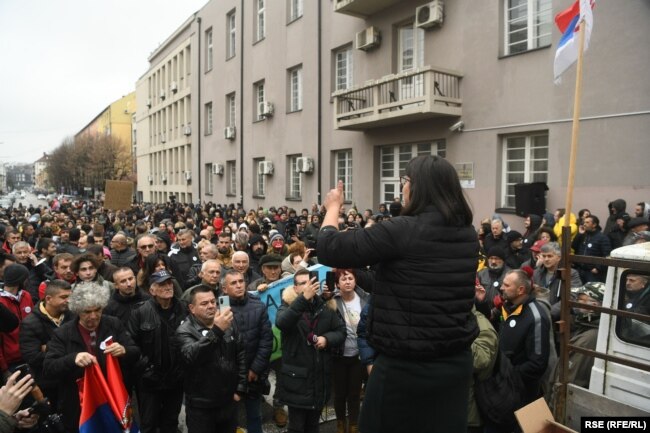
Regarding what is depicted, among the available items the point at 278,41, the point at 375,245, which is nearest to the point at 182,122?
the point at 278,41

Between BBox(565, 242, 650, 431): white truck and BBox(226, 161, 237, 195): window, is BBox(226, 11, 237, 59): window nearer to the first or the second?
BBox(226, 161, 237, 195): window

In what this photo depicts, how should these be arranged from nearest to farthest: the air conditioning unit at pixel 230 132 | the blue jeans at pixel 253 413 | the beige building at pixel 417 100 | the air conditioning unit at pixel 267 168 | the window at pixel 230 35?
1. the blue jeans at pixel 253 413
2. the beige building at pixel 417 100
3. the air conditioning unit at pixel 267 168
4. the air conditioning unit at pixel 230 132
5. the window at pixel 230 35

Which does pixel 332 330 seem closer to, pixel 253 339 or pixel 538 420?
pixel 253 339

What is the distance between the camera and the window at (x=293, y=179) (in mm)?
21391

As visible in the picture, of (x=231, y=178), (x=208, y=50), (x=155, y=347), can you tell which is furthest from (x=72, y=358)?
(x=208, y=50)

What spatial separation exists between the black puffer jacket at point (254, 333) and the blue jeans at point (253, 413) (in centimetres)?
29

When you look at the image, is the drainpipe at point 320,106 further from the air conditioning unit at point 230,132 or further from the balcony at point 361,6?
the air conditioning unit at point 230,132

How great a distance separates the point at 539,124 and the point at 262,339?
30.4ft

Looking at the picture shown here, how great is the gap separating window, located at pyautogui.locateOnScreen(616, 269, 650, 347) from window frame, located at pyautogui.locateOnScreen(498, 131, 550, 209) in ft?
28.3

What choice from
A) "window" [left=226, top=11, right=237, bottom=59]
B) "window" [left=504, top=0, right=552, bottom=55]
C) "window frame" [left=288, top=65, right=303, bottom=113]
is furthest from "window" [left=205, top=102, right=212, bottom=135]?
"window" [left=504, top=0, right=552, bottom=55]

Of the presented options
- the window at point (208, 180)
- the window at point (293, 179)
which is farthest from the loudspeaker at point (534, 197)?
the window at point (208, 180)

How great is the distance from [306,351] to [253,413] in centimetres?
84

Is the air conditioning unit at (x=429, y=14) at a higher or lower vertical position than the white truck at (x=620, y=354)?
higher

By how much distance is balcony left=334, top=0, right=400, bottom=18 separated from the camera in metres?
15.4
